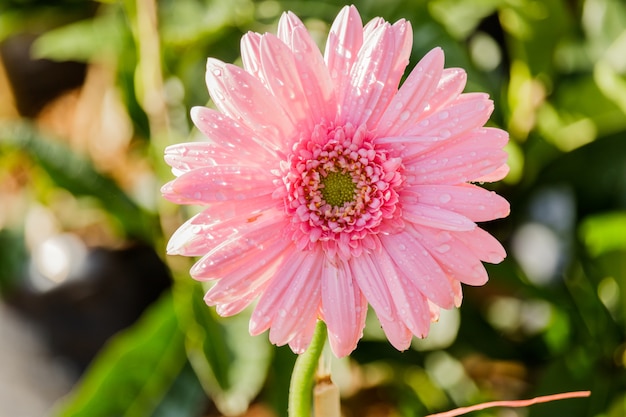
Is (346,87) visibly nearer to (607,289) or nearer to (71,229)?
(607,289)

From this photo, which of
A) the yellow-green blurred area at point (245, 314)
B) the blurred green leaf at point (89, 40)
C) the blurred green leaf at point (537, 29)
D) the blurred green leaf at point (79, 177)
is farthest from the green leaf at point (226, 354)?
the blurred green leaf at point (537, 29)

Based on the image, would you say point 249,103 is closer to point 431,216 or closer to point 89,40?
point 431,216

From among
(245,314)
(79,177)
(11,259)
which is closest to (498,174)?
(245,314)

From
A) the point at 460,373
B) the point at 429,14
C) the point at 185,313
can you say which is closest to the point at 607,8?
the point at 429,14

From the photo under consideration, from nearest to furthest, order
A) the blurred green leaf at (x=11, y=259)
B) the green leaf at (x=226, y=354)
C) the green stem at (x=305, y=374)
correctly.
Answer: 1. the green stem at (x=305, y=374)
2. the green leaf at (x=226, y=354)
3. the blurred green leaf at (x=11, y=259)

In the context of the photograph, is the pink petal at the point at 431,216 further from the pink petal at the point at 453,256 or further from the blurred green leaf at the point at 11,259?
the blurred green leaf at the point at 11,259

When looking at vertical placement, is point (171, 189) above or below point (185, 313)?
above

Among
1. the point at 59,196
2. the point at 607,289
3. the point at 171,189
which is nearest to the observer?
the point at 171,189

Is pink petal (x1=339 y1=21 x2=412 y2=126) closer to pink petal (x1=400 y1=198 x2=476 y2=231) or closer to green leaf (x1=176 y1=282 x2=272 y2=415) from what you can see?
pink petal (x1=400 y1=198 x2=476 y2=231)
